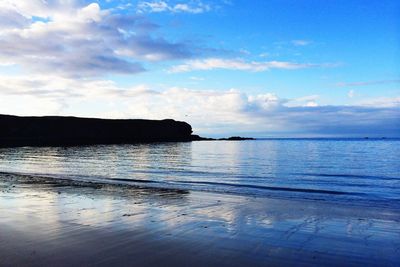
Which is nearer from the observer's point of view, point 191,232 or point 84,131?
point 191,232

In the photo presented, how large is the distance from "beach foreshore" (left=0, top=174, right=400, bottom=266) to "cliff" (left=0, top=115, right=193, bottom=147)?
11603cm

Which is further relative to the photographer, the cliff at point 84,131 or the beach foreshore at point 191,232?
the cliff at point 84,131

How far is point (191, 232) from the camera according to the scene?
32.8 ft

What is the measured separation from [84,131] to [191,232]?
153096mm

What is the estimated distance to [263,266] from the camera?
7.19 m

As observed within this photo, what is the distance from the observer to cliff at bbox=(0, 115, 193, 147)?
133750mm

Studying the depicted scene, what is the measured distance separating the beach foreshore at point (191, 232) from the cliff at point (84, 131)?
11603 centimetres

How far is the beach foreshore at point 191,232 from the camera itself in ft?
24.9

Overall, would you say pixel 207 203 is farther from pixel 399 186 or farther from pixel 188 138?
pixel 188 138

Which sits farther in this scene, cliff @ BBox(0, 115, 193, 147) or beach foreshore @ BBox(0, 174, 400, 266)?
cliff @ BBox(0, 115, 193, 147)

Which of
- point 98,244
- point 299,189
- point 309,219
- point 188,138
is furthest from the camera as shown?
point 188,138

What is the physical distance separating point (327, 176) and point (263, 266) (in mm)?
22529

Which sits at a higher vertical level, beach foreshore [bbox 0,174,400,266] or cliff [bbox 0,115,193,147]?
cliff [bbox 0,115,193,147]

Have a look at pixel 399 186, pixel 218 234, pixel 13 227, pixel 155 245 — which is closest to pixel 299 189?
pixel 399 186
